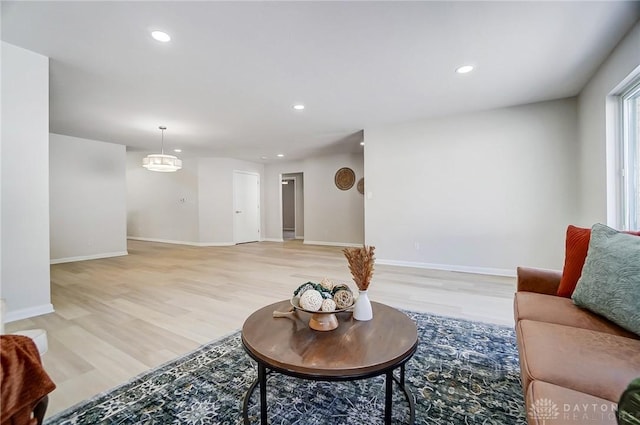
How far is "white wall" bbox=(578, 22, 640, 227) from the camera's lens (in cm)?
238

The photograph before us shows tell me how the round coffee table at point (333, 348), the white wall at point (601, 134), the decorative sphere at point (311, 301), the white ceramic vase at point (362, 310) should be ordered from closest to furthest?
1. the round coffee table at point (333, 348)
2. the decorative sphere at point (311, 301)
3. the white ceramic vase at point (362, 310)
4. the white wall at point (601, 134)

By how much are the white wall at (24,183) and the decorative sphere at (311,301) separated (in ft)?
9.64

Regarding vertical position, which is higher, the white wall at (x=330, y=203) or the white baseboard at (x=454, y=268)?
the white wall at (x=330, y=203)

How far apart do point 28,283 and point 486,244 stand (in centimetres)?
553

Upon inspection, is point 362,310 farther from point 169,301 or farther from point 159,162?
point 159,162

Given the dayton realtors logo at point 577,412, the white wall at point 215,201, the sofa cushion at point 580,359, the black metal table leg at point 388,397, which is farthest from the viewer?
the white wall at point 215,201

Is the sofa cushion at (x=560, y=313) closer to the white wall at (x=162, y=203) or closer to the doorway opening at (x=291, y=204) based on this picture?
the white wall at (x=162, y=203)

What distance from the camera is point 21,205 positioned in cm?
253

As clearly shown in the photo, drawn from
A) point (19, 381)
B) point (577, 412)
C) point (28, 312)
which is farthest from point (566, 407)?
point (28, 312)

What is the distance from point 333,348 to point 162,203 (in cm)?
836

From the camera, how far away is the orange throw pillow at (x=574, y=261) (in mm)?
1708

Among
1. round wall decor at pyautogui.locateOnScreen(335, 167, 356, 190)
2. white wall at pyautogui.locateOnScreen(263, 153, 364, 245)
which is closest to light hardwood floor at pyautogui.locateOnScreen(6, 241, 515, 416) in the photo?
white wall at pyautogui.locateOnScreen(263, 153, 364, 245)

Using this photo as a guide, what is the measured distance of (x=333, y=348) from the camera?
1158 mm

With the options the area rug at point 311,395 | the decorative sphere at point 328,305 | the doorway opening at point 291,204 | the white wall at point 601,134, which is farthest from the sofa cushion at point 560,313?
the doorway opening at point 291,204
